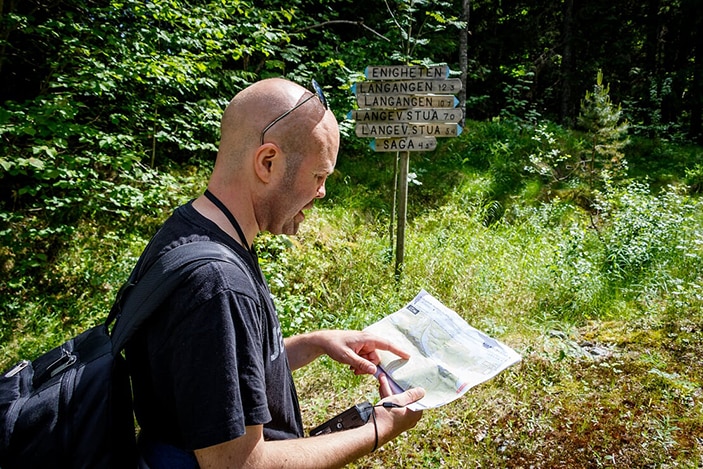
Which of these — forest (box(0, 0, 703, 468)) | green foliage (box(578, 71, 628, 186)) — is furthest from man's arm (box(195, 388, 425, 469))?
green foliage (box(578, 71, 628, 186))

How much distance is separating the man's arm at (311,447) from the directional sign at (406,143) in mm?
3308

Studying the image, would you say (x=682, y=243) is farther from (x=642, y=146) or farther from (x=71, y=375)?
(x=642, y=146)

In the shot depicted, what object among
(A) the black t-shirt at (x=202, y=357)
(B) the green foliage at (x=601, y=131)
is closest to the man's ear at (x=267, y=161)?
(A) the black t-shirt at (x=202, y=357)

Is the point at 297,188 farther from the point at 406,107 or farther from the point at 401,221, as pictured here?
the point at 401,221

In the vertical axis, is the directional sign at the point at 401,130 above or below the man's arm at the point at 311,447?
above

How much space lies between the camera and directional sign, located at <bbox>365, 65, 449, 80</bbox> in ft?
13.9

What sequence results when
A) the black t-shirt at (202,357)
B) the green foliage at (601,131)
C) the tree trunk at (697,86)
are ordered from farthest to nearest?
the tree trunk at (697,86), the green foliage at (601,131), the black t-shirt at (202,357)

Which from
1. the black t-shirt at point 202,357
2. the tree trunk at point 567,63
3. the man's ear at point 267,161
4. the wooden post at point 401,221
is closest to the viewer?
the black t-shirt at point 202,357

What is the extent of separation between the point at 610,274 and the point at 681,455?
8.31 ft

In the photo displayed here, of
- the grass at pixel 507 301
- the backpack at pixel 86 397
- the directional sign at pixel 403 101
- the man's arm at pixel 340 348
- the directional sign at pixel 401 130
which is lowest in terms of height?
the grass at pixel 507 301

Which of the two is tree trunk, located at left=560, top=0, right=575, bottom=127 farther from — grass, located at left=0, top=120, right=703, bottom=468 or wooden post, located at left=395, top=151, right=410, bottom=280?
wooden post, located at left=395, top=151, right=410, bottom=280

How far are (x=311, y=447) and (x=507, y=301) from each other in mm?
3409

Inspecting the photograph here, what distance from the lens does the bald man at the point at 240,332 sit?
0.87 m

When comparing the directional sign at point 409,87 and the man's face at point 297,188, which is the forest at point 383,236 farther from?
the man's face at point 297,188
